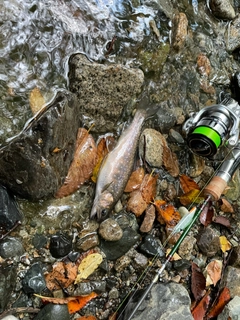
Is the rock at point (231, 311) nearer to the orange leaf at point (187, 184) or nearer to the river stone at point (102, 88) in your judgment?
the orange leaf at point (187, 184)

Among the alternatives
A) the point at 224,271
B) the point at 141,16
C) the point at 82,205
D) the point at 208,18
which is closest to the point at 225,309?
the point at 224,271

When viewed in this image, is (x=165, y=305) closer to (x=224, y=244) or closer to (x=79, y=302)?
(x=79, y=302)

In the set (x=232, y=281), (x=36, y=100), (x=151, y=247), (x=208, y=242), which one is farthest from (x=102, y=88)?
(x=232, y=281)

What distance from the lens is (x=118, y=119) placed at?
170 inches

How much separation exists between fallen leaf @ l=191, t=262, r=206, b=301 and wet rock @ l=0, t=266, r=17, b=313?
1750 millimetres

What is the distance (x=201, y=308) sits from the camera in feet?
13.3

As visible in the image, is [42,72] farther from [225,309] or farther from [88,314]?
[225,309]

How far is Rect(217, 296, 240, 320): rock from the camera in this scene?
3.88 meters

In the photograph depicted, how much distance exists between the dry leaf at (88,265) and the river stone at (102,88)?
125 cm

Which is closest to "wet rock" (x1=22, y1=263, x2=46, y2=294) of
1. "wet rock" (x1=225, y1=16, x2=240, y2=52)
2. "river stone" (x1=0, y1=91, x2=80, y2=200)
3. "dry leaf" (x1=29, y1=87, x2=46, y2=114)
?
"river stone" (x1=0, y1=91, x2=80, y2=200)

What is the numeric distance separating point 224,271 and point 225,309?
0.43m

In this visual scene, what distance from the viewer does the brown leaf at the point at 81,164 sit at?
155 inches

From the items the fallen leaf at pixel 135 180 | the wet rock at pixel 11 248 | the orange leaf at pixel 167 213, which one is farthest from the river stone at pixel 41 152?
the orange leaf at pixel 167 213

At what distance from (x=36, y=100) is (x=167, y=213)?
5.72ft
